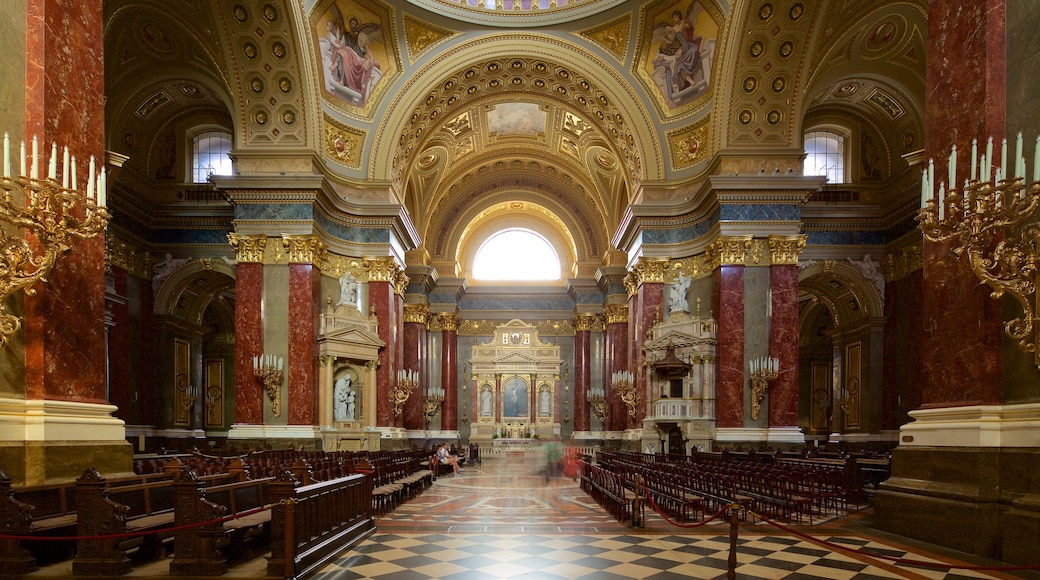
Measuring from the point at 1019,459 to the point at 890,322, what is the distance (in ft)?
60.0

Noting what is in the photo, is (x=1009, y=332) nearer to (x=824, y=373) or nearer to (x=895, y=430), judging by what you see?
(x=895, y=430)

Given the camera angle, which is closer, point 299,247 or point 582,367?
point 299,247

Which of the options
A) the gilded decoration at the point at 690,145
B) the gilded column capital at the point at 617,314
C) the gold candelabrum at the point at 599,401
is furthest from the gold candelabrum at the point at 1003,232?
the gold candelabrum at the point at 599,401

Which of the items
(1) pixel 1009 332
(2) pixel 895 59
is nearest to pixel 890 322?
(2) pixel 895 59

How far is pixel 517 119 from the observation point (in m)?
31.4

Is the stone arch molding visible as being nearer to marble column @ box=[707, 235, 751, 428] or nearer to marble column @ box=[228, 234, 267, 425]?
marble column @ box=[707, 235, 751, 428]

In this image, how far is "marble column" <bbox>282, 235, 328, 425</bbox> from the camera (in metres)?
18.8

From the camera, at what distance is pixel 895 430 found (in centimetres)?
2291

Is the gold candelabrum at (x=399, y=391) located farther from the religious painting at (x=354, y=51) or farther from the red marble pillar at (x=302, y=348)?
the religious painting at (x=354, y=51)

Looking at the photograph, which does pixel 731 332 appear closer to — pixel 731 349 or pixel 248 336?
pixel 731 349

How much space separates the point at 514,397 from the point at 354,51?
2157cm

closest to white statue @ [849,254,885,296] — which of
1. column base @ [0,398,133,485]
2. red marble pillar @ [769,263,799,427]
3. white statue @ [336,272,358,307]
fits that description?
red marble pillar @ [769,263,799,427]

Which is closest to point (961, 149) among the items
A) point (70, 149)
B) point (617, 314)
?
point (70, 149)

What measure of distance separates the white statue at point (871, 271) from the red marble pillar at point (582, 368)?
15534mm
